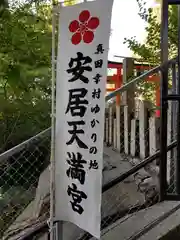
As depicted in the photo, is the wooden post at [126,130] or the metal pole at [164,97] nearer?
the metal pole at [164,97]

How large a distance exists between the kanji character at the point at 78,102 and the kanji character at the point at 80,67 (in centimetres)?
8

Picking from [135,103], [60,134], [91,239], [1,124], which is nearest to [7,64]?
[60,134]

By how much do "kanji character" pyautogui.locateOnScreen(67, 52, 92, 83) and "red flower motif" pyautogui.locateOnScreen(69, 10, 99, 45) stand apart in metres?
0.11

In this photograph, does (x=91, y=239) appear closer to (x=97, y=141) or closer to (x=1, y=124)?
(x=97, y=141)

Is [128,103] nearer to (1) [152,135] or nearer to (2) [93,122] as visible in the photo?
(1) [152,135]

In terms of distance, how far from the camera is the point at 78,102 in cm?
223

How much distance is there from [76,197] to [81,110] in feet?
2.01

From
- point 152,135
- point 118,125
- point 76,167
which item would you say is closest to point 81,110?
point 76,167

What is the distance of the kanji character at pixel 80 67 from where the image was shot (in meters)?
2.21

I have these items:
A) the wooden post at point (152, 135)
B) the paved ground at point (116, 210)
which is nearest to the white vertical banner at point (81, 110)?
the paved ground at point (116, 210)

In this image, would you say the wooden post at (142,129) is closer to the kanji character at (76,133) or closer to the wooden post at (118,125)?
the wooden post at (118,125)

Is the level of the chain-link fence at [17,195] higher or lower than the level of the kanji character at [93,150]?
lower

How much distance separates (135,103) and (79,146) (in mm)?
3056

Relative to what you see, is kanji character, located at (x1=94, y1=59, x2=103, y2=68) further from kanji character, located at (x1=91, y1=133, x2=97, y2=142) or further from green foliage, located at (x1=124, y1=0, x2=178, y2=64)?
green foliage, located at (x1=124, y1=0, x2=178, y2=64)
